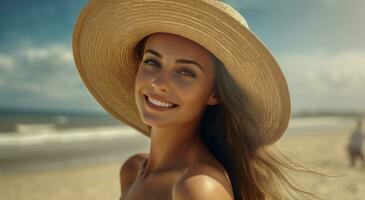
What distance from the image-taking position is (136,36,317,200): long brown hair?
6.10ft

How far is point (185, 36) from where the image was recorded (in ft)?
5.74

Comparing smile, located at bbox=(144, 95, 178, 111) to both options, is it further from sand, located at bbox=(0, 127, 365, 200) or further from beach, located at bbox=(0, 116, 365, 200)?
sand, located at bbox=(0, 127, 365, 200)

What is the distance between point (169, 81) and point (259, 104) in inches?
16.1

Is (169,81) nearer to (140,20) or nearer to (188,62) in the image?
(188,62)

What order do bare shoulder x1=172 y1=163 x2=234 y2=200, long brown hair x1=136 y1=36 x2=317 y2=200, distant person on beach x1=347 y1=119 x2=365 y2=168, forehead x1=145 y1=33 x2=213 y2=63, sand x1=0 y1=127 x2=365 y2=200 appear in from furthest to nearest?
distant person on beach x1=347 y1=119 x2=365 y2=168 → sand x1=0 y1=127 x2=365 y2=200 → long brown hair x1=136 y1=36 x2=317 y2=200 → forehead x1=145 y1=33 x2=213 y2=63 → bare shoulder x1=172 y1=163 x2=234 y2=200

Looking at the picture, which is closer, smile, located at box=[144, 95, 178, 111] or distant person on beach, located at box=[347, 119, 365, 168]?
smile, located at box=[144, 95, 178, 111]

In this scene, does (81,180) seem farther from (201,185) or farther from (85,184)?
(201,185)

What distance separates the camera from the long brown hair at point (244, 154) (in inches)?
73.2

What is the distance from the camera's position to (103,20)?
204cm

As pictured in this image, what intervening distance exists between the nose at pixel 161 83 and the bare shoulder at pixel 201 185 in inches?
12.7

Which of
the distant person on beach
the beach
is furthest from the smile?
the distant person on beach

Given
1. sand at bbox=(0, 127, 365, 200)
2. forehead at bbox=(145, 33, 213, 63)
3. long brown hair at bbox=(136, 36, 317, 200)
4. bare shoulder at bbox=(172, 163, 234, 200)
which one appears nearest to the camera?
bare shoulder at bbox=(172, 163, 234, 200)

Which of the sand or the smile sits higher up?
the smile

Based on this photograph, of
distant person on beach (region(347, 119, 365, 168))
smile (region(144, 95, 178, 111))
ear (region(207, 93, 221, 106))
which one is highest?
ear (region(207, 93, 221, 106))
